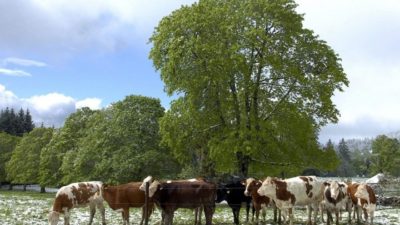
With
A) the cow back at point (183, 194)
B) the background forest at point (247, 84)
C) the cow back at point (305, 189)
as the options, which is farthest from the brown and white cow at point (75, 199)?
the background forest at point (247, 84)

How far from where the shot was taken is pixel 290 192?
17844mm

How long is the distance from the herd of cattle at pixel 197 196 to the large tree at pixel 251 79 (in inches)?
315

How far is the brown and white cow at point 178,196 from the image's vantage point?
16.8 metres

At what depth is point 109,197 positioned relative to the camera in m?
17.9

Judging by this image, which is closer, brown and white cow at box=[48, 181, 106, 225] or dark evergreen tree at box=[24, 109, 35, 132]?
brown and white cow at box=[48, 181, 106, 225]

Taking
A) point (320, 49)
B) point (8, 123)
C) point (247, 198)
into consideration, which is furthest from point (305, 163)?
point (8, 123)

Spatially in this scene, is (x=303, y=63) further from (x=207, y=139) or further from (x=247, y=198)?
(x=247, y=198)

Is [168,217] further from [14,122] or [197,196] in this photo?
[14,122]

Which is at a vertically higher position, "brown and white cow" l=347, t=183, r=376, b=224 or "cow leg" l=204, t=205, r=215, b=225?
"brown and white cow" l=347, t=183, r=376, b=224

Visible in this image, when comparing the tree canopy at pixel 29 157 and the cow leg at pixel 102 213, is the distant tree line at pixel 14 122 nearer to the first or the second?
the tree canopy at pixel 29 157

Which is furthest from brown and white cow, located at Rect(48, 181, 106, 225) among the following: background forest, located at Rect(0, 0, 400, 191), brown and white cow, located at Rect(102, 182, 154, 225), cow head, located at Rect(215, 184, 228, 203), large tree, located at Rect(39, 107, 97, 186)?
large tree, located at Rect(39, 107, 97, 186)

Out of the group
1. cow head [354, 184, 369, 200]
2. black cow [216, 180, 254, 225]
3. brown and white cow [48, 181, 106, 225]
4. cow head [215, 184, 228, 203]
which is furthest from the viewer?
cow head [215, 184, 228, 203]

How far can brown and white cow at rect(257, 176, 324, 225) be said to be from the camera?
17.7 meters

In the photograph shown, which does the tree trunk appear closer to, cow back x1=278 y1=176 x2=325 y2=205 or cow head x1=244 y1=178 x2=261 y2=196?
cow head x1=244 y1=178 x2=261 y2=196
